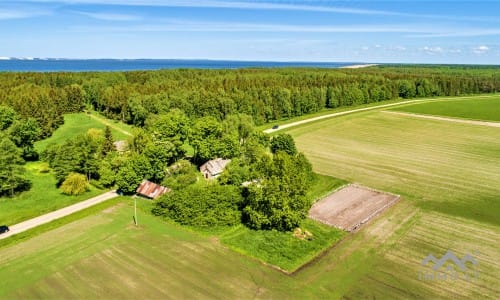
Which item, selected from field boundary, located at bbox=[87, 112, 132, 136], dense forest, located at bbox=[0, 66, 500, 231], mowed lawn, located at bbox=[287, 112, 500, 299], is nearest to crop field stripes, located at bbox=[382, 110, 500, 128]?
mowed lawn, located at bbox=[287, 112, 500, 299]

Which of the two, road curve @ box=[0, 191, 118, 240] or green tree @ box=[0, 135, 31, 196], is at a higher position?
green tree @ box=[0, 135, 31, 196]

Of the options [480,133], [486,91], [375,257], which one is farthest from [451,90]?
[375,257]

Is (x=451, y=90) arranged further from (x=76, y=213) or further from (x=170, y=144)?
(x=76, y=213)

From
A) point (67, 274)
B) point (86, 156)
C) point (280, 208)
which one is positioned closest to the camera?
point (67, 274)

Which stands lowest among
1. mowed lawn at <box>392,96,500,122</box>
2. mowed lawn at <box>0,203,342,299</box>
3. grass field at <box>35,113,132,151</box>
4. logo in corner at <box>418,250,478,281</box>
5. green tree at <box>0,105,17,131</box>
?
logo in corner at <box>418,250,478,281</box>

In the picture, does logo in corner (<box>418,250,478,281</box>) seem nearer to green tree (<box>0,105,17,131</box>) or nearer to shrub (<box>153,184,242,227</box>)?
shrub (<box>153,184,242,227</box>)

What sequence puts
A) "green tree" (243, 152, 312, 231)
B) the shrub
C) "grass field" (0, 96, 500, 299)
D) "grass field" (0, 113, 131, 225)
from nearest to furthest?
1. "grass field" (0, 96, 500, 299)
2. "green tree" (243, 152, 312, 231)
3. the shrub
4. "grass field" (0, 113, 131, 225)

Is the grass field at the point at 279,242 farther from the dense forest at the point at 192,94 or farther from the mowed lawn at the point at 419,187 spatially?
the dense forest at the point at 192,94
